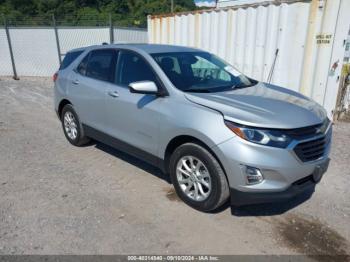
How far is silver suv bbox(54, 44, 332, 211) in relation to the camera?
9.45ft

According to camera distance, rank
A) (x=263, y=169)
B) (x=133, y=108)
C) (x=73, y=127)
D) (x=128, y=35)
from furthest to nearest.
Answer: (x=128, y=35)
(x=73, y=127)
(x=133, y=108)
(x=263, y=169)

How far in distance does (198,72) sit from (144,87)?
34.3 inches

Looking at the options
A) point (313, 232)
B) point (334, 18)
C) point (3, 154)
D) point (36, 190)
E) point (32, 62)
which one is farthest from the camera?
point (32, 62)

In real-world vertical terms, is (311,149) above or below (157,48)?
below

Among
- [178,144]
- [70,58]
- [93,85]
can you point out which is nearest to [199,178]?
[178,144]

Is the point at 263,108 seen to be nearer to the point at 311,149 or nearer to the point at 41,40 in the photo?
the point at 311,149

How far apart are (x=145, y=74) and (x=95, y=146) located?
207 cm

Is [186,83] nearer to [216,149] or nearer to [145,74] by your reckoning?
[145,74]

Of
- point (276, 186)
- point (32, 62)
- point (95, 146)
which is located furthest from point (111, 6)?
point (276, 186)

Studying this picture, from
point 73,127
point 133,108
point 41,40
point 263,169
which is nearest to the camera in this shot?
point 263,169

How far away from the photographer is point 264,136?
2.85m

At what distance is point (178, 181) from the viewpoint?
3539 millimetres

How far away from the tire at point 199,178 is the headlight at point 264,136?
41 centimetres

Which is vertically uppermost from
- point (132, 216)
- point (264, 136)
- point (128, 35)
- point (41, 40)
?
point (128, 35)
